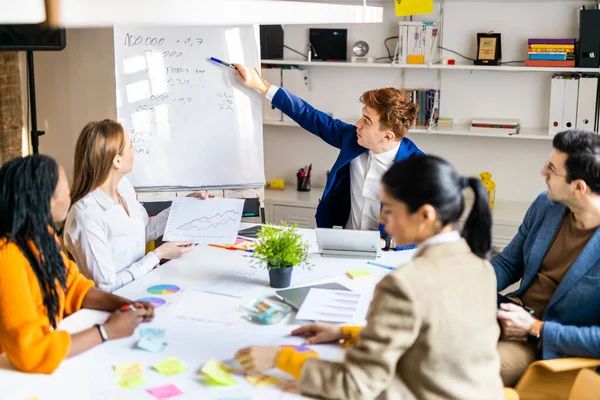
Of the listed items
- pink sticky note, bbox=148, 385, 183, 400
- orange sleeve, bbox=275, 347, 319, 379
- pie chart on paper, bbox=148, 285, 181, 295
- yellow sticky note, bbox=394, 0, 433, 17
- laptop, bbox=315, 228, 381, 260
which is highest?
yellow sticky note, bbox=394, 0, 433, 17

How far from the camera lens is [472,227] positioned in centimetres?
169

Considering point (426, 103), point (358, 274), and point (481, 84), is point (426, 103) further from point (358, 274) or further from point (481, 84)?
point (358, 274)

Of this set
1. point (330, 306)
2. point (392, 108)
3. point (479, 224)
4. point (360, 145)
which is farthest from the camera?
point (360, 145)

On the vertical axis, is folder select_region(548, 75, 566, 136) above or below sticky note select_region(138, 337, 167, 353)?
above

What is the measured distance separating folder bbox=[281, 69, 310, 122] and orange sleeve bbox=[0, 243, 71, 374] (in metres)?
2.95

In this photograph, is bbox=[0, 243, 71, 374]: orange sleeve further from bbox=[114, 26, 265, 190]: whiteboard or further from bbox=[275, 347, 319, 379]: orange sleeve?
bbox=[114, 26, 265, 190]: whiteboard

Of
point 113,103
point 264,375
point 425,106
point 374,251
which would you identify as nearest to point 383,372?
point 264,375

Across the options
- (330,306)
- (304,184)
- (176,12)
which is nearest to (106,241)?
(330,306)

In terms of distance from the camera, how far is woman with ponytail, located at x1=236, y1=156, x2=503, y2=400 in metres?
1.50

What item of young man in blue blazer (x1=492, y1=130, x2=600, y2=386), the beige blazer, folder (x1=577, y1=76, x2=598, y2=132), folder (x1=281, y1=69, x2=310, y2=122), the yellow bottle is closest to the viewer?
the beige blazer

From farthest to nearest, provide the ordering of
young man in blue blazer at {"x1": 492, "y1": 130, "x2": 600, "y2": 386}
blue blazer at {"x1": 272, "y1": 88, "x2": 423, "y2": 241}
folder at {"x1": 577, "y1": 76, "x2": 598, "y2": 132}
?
1. folder at {"x1": 577, "y1": 76, "x2": 598, "y2": 132}
2. blue blazer at {"x1": 272, "y1": 88, "x2": 423, "y2": 241}
3. young man in blue blazer at {"x1": 492, "y1": 130, "x2": 600, "y2": 386}

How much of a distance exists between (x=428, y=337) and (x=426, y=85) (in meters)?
3.18

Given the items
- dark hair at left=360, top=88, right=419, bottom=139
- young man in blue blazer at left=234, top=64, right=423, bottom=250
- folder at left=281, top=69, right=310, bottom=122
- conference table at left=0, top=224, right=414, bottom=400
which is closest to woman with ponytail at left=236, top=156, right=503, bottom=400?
conference table at left=0, top=224, right=414, bottom=400

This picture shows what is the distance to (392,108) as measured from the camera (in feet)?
10.3
